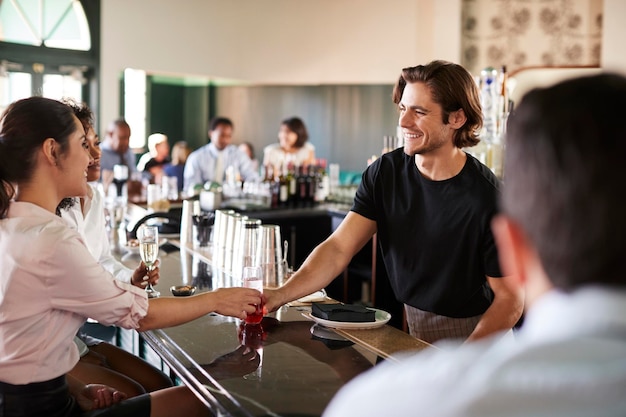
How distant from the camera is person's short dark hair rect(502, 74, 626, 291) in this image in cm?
84

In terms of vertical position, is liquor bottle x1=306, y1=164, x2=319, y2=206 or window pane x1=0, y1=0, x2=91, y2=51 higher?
window pane x1=0, y1=0, x2=91, y2=51

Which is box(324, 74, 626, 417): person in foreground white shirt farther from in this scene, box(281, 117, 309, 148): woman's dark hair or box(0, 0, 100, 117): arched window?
box(0, 0, 100, 117): arched window

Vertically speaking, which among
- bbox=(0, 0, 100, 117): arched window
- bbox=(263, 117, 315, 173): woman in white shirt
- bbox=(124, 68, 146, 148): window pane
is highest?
bbox=(0, 0, 100, 117): arched window

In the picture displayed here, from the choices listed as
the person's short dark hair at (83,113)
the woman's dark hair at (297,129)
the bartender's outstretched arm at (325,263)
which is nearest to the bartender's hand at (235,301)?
the bartender's outstretched arm at (325,263)

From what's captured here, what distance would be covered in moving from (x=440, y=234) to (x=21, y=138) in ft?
4.61

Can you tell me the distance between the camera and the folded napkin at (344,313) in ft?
7.74

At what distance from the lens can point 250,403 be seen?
170cm

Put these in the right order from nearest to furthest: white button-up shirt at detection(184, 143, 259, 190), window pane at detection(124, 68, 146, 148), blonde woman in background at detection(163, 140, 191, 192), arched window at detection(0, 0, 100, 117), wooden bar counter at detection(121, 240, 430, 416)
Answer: wooden bar counter at detection(121, 240, 430, 416) < arched window at detection(0, 0, 100, 117) < white button-up shirt at detection(184, 143, 259, 190) < blonde woman in background at detection(163, 140, 191, 192) < window pane at detection(124, 68, 146, 148)

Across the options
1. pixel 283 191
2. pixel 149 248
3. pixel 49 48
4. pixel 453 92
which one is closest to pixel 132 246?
pixel 149 248

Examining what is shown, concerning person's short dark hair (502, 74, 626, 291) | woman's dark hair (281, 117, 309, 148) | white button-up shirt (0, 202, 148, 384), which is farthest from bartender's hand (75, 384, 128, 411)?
woman's dark hair (281, 117, 309, 148)

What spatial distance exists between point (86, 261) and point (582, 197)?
141 cm

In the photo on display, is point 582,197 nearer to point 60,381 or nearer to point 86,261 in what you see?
point 86,261

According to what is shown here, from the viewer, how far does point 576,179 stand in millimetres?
844

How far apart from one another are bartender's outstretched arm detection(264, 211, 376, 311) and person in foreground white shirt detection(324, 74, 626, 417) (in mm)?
1597
